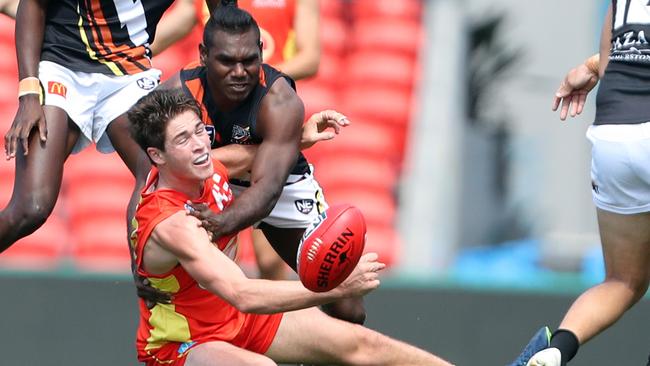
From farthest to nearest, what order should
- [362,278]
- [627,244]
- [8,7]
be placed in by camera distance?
[8,7]
[627,244]
[362,278]

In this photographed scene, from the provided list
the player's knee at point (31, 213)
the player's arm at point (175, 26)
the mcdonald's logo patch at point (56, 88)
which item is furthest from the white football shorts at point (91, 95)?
the player's arm at point (175, 26)

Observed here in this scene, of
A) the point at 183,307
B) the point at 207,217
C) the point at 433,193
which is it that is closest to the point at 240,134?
the point at 207,217

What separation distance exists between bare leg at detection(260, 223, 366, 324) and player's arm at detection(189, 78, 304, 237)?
49 cm

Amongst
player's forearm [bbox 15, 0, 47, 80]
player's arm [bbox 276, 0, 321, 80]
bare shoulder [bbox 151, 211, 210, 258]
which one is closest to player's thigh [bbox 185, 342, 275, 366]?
bare shoulder [bbox 151, 211, 210, 258]

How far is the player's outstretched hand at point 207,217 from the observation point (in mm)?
4969

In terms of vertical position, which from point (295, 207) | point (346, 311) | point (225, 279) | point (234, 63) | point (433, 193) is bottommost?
point (433, 193)

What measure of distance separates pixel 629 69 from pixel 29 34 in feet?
7.49

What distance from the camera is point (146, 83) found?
5840mm

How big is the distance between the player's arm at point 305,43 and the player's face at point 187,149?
1.62 meters

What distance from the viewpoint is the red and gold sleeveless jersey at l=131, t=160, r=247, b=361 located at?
16.7 ft

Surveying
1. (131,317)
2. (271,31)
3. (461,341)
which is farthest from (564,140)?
(131,317)

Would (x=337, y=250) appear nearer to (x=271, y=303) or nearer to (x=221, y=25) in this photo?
(x=271, y=303)

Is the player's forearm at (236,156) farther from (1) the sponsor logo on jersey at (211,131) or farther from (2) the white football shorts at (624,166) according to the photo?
(2) the white football shorts at (624,166)

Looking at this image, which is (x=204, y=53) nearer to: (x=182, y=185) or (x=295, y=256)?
(x=182, y=185)
